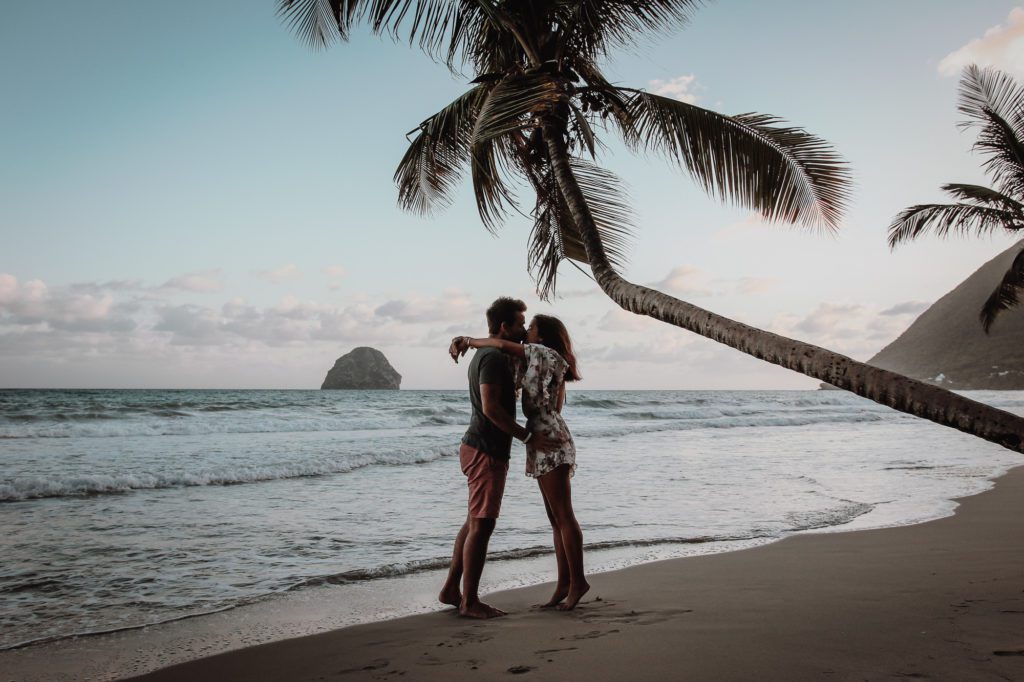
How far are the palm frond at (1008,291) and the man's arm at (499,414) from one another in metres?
17.5

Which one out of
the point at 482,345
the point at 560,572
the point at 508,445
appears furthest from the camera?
the point at 560,572

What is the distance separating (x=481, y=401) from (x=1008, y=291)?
18766 millimetres

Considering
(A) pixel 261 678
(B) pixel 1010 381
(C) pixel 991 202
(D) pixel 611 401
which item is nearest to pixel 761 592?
(A) pixel 261 678

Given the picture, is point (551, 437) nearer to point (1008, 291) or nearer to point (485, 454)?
point (485, 454)

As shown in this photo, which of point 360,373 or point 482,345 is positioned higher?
point 360,373

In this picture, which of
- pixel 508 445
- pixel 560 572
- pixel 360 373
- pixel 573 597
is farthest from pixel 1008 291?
pixel 360 373

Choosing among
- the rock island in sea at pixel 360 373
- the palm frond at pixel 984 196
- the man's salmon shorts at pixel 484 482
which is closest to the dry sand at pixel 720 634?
the man's salmon shorts at pixel 484 482

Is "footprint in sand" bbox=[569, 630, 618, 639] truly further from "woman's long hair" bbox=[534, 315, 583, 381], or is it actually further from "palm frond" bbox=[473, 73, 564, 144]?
"palm frond" bbox=[473, 73, 564, 144]

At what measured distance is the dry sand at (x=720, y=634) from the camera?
2982 mm

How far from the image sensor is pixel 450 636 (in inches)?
146

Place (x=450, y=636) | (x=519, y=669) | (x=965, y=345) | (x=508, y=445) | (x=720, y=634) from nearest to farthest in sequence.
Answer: (x=519, y=669)
(x=720, y=634)
(x=450, y=636)
(x=508, y=445)
(x=965, y=345)

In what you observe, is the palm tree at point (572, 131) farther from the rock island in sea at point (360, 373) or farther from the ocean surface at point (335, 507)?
the rock island in sea at point (360, 373)

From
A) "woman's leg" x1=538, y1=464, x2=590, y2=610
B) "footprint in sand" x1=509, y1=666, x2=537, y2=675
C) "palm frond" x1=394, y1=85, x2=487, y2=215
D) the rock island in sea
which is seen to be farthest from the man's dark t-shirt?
the rock island in sea

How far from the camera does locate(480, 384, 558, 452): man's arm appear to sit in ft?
13.1
